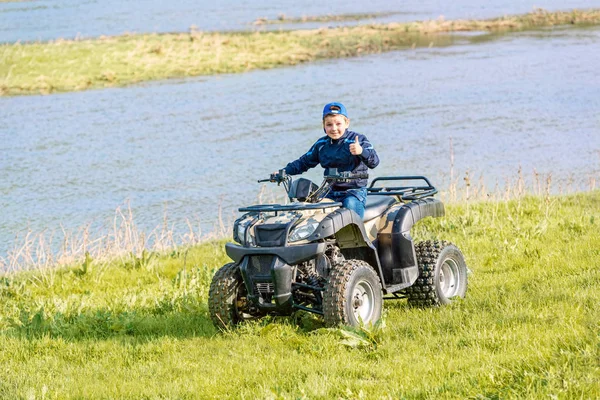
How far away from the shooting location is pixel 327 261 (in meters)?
8.27

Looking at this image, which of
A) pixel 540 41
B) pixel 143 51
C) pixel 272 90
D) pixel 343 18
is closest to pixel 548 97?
pixel 272 90

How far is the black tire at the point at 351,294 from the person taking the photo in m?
7.79

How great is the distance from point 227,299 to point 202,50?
3997cm

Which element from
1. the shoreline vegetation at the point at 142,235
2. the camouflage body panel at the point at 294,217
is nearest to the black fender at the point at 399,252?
the camouflage body panel at the point at 294,217

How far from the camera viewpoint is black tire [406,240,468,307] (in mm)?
8969

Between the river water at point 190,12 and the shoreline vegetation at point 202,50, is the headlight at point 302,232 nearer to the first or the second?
the shoreline vegetation at point 202,50

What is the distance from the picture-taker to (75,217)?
67.2ft

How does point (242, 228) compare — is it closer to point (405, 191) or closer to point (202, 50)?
point (405, 191)

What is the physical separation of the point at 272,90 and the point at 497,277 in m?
28.1

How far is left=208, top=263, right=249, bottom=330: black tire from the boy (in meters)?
1.18

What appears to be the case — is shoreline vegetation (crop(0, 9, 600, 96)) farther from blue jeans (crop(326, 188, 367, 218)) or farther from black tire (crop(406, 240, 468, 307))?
blue jeans (crop(326, 188, 367, 218))

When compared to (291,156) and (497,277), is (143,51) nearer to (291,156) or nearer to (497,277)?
(291,156)

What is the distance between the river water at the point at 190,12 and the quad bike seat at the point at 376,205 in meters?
46.6

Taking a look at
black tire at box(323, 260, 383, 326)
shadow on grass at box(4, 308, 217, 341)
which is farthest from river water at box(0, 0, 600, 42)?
black tire at box(323, 260, 383, 326)
